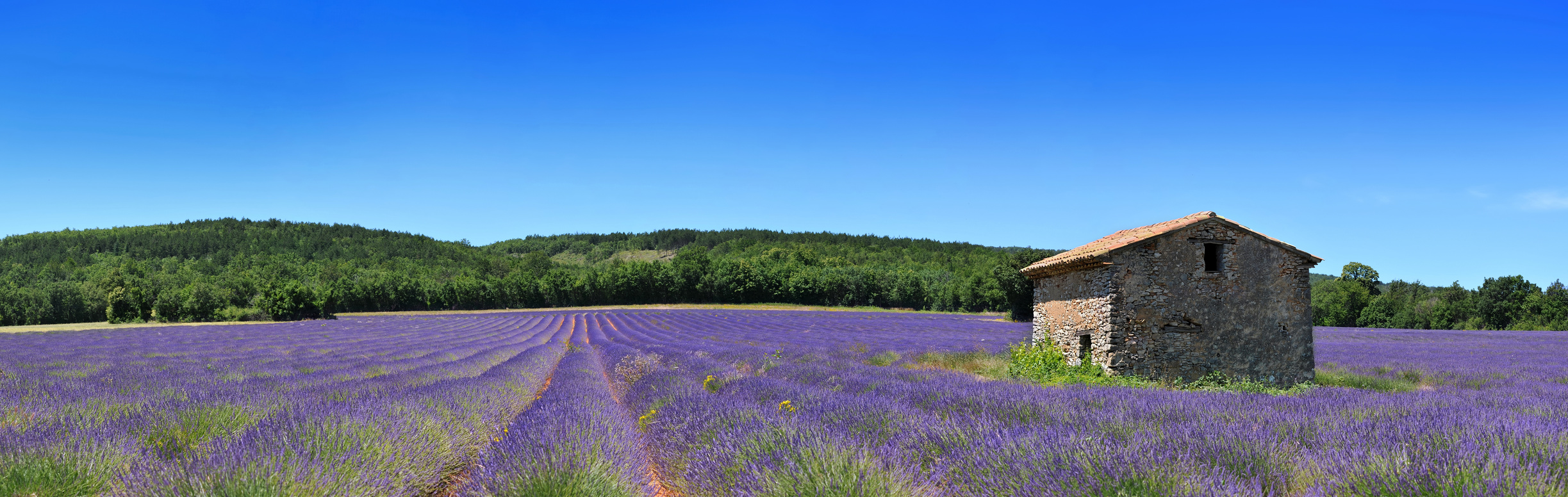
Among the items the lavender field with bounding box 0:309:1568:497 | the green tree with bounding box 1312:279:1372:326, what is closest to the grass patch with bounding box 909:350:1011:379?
the lavender field with bounding box 0:309:1568:497

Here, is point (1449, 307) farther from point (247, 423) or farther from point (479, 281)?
point (479, 281)

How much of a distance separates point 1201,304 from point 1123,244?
165 cm

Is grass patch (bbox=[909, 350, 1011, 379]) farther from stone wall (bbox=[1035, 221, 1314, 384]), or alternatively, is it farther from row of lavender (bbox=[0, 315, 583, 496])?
row of lavender (bbox=[0, 315, 583, 496])

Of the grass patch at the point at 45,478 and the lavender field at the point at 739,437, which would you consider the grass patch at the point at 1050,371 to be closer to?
the lavender field at the point at 739,437

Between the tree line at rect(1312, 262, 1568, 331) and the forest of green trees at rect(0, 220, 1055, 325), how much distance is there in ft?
A: 89.1

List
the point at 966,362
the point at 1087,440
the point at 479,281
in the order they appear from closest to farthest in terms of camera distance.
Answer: the point at 1087,440
the point at 966,362
the point at 479,281

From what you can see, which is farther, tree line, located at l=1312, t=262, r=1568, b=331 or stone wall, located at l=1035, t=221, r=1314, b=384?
tree line, located at l=1312, t=262, r=1568, b=331

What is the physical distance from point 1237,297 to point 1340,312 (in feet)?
187

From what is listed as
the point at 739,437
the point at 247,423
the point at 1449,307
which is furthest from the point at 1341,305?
the point at 247,423

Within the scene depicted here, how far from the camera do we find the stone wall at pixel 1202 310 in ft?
33.1

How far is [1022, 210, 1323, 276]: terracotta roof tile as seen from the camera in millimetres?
10039

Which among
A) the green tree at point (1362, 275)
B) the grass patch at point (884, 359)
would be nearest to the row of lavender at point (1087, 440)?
the grass patch at point (884, 359)

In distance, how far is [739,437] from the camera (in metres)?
3.70

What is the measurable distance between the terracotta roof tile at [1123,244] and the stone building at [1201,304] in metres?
0.03
